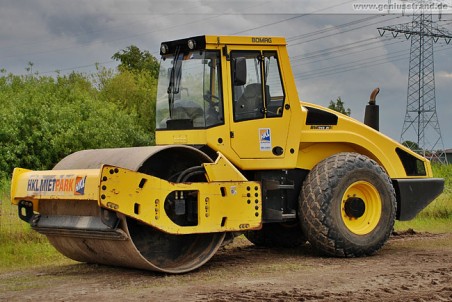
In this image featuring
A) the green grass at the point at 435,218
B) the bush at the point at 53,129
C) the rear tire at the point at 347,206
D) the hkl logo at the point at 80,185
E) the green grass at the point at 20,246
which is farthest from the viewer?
the bush at the point at 53,129

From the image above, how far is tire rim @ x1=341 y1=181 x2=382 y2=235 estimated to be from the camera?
10430mm

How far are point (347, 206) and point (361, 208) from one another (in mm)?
214

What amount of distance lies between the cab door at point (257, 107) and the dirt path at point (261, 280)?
1435 millimetres

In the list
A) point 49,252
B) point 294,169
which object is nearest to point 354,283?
point 294,169

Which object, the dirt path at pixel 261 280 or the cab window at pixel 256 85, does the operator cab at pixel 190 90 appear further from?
the dirt path at pixel 261 280

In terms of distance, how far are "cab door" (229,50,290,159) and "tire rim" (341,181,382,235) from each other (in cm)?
110

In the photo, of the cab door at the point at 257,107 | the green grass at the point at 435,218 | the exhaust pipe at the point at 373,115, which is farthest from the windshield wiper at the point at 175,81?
the green grass at the point at 435,218

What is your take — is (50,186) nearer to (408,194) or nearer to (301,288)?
(301,288)

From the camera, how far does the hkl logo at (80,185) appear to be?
27.9 ft

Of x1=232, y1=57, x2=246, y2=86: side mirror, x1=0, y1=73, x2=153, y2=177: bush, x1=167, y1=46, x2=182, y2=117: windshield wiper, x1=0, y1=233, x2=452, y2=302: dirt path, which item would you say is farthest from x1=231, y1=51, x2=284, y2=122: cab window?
x1=0, y1=73, x2=153, y2=177: bush

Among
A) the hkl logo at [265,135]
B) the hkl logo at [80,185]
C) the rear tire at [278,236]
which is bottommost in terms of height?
the rear tire at [278,236]

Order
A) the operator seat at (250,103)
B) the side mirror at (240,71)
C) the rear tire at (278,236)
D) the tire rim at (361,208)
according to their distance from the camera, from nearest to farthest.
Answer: the side mirror at (240,71) → the operator seat at (250,103) → the tire rim at (361,208) → the rear tire at (278,236)

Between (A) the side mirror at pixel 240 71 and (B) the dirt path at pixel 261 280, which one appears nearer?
(B) the dirt path at pixel 261 280

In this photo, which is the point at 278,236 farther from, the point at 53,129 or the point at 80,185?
the point at 53,129
